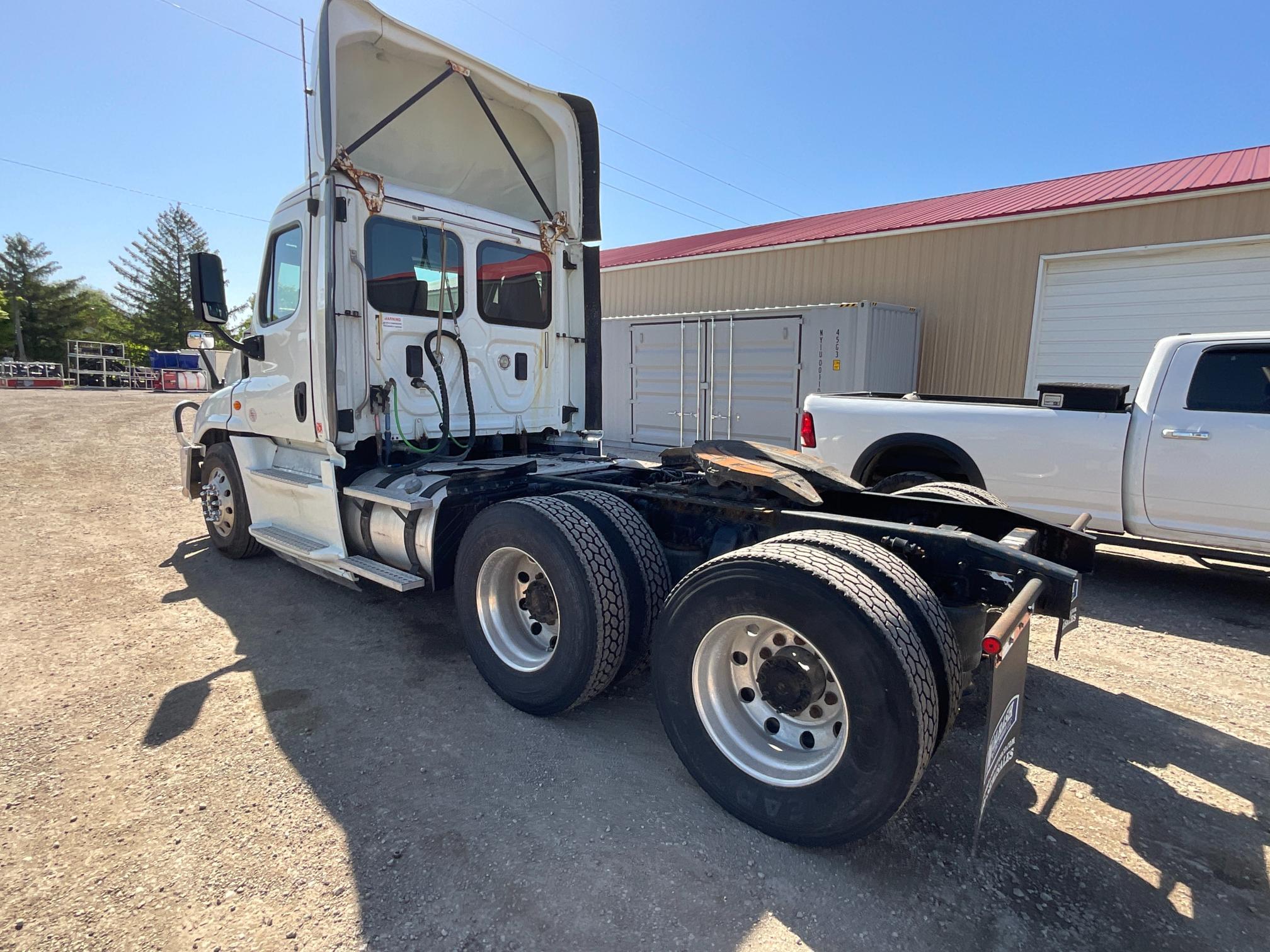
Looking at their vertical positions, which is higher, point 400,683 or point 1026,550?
point 1026,550

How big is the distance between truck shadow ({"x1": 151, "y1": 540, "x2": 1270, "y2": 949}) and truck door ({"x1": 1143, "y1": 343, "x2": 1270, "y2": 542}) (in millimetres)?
2108

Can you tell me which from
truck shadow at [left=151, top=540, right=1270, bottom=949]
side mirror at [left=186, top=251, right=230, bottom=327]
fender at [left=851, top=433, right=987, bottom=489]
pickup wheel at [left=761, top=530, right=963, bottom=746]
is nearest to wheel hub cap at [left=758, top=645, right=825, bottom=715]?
pickup wheel at [left=761, top=530, right=963, bottom=746]

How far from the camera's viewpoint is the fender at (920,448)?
585cm

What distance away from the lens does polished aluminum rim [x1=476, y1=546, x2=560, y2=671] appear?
356 centimetres

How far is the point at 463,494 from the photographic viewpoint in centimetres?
418

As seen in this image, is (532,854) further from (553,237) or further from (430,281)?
(553,237)

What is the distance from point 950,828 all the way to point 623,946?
1341 millimetres

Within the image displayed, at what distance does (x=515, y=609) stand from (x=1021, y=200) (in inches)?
516

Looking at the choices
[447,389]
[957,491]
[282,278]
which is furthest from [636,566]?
[282,278]

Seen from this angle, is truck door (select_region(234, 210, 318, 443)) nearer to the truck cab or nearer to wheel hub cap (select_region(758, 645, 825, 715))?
the truck cab

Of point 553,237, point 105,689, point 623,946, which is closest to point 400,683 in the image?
point 105,689

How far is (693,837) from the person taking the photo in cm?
260

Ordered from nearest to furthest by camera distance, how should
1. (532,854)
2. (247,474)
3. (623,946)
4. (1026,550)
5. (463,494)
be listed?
1. (623,946)
2. (532,854)
3. (1026,550)
4. (463,494)
5. (247,474)

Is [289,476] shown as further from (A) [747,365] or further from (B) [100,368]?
(B) [100,368]
